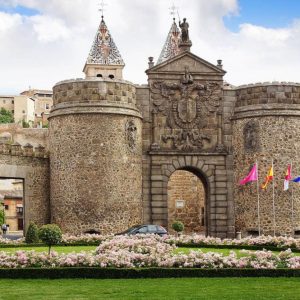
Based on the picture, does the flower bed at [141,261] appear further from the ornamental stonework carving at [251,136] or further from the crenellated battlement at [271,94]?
the crenellated battlement at [271,94]

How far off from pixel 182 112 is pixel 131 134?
3173 mm

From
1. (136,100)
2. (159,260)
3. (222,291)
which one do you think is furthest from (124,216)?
(222,291)

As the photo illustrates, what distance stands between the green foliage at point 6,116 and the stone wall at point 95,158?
317ft

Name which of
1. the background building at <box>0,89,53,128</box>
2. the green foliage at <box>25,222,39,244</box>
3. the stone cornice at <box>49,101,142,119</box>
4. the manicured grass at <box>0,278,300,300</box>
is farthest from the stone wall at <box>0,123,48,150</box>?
the manicured grass at <box>0,278,300,300</box>

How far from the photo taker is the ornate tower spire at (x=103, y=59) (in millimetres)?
79000

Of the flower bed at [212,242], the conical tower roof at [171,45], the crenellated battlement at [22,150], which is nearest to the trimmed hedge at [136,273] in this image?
the flower bed at [212,242]

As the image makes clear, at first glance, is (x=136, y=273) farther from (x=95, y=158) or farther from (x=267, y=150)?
(x=267, y=150)

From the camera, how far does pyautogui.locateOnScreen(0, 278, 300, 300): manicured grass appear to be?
16.7 m

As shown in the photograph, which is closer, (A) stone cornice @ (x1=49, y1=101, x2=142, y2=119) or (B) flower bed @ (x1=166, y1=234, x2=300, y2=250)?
(B) flower bed @ (x1=166, y1=234, x2=300, y2=250)

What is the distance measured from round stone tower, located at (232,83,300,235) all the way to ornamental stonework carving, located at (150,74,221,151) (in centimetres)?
212

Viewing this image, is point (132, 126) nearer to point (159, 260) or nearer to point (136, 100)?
point (136, 100)

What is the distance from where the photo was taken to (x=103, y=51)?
264ft

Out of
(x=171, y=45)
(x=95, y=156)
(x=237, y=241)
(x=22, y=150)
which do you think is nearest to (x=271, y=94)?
(x=95, y=156)

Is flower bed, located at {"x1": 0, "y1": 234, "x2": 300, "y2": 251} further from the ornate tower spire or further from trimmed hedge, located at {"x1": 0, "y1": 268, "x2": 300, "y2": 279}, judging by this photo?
the ornate tower spire
